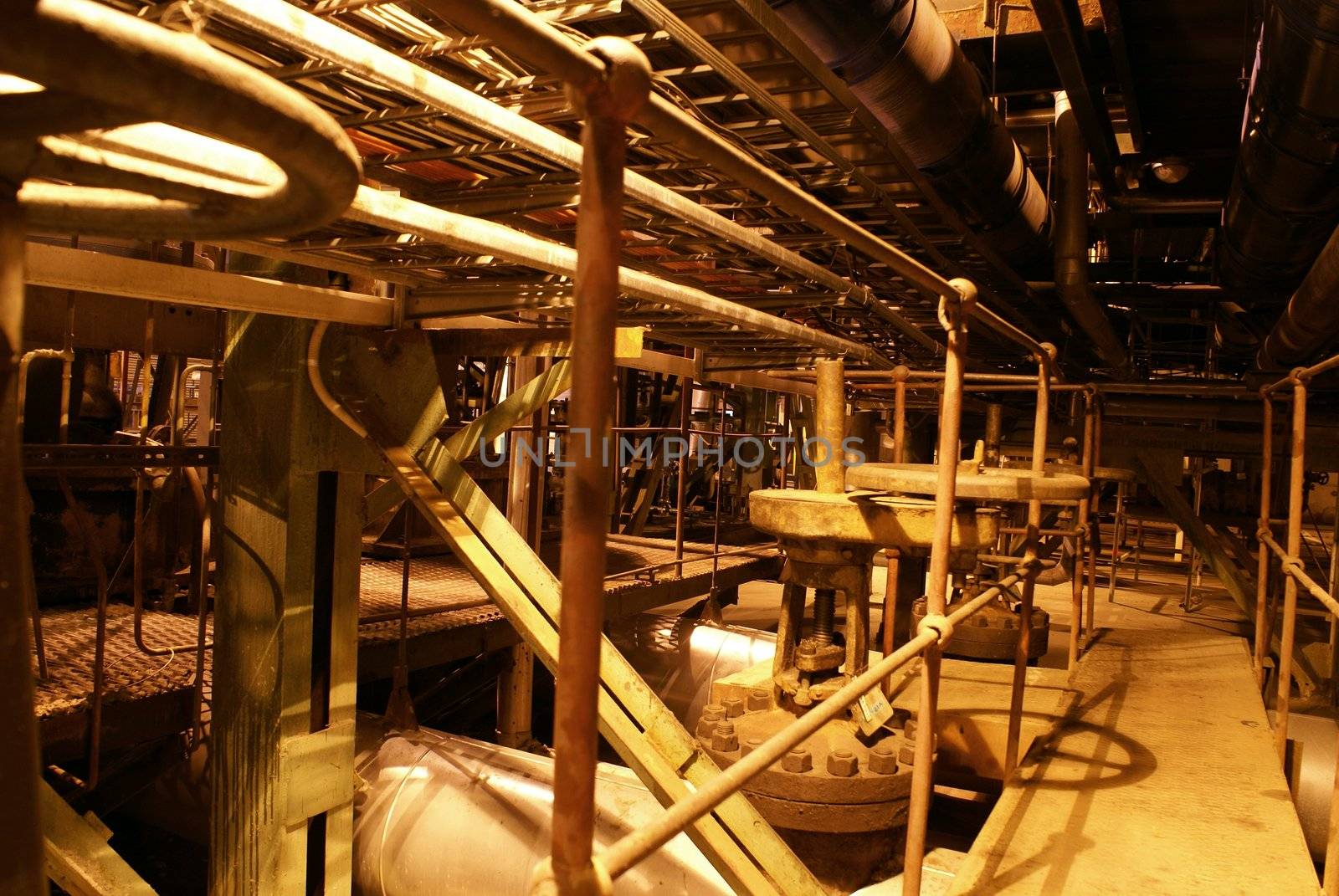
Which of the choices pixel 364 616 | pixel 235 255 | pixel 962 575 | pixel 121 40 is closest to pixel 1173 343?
pixel 962 575

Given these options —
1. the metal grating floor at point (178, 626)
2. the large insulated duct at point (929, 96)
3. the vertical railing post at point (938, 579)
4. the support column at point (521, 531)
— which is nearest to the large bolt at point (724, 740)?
the vertical railing post at point (938, 579)

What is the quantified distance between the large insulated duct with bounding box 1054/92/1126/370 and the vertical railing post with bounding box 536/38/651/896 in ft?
15.6

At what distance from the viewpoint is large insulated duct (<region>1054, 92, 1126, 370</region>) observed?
16.6 feet

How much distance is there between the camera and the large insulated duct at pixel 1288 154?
98.9 inches

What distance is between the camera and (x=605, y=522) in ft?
3.01

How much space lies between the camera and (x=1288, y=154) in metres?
3.28

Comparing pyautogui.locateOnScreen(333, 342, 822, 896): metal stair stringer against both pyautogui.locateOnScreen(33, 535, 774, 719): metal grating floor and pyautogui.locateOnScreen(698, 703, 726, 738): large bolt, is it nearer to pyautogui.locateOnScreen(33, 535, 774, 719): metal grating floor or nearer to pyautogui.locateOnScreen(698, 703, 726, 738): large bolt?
pyautogui.locateOnScreen(698, 703, 726, 738): large bolt

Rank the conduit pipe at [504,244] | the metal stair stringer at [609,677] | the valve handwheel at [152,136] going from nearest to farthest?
the valve handwheel at [152,136], the conduit pipe at [504,244], the metal stair stringer at [609,677]

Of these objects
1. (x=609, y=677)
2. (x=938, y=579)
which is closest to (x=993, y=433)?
(x=938, y=579)

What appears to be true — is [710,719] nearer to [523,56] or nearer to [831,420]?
[831,420]

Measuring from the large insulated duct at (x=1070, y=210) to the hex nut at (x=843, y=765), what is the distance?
3.67 meters

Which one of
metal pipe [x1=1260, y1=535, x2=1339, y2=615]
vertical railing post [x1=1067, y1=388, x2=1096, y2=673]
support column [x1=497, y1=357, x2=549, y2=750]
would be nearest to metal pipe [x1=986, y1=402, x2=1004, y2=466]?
vertical railing post [x1=1067, y1=388, x2=1096, y2=673]

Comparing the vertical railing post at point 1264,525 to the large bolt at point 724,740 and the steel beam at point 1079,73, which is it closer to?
the steel beam at point 1079,73

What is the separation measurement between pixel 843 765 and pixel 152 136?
8.85 ft
